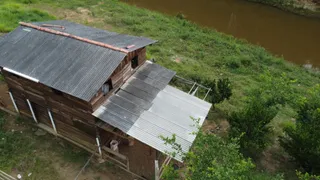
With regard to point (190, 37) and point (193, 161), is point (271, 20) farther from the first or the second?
point (193, 161)

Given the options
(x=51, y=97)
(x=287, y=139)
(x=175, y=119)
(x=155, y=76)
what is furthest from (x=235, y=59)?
(x=51, y=97)

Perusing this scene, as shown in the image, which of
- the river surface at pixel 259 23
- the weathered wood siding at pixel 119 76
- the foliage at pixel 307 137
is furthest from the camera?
the river surface at pixel 259 23

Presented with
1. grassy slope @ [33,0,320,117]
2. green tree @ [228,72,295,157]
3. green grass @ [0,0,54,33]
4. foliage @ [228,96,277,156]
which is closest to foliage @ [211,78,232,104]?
grassy slope @ [33,0,320,117]

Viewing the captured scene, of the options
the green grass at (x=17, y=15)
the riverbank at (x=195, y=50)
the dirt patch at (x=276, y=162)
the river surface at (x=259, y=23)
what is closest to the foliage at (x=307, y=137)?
the dirt patch at (x=276, y=162)

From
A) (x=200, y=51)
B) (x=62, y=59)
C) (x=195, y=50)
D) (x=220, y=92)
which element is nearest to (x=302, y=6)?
(x=200, y=51)

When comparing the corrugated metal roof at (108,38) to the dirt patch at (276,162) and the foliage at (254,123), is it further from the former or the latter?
the dirt patch at (276,162)

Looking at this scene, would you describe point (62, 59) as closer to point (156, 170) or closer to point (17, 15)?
point (156, 170)
